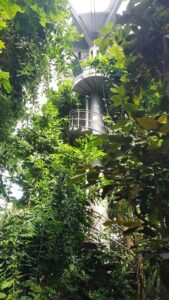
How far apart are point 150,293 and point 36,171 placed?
4141 millimetres

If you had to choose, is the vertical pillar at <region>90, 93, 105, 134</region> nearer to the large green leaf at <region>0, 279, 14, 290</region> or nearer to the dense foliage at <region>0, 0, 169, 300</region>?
the dense foliage at <region>0, 0, 169, 300</region>

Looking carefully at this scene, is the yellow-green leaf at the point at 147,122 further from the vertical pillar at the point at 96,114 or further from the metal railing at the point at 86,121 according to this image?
the vertical pillar at the point at 96,114

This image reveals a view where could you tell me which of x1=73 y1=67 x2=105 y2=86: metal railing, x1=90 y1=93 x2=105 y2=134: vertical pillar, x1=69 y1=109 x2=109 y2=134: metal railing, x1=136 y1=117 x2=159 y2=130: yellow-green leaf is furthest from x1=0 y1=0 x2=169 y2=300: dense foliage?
x1=73 y1=67 x2=105 y2=86: metal railing

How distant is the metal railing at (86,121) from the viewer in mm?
10148

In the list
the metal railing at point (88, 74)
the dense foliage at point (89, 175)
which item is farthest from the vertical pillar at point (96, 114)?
the dense foliage at point (89, 175)

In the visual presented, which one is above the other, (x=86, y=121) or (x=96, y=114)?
(x=96, y=114)

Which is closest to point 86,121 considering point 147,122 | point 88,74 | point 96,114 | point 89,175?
point 96,114

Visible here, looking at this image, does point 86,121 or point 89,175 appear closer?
point 89,175

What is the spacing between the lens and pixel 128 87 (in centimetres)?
233

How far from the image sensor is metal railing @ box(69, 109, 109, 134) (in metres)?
10.1

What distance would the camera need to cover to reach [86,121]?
35.7ft

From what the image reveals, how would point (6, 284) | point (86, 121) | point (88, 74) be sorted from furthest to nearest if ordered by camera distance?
1. point (88, 74)
2. point (86, 121)
3. point (6, 284)

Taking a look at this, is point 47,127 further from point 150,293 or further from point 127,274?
point 150,293

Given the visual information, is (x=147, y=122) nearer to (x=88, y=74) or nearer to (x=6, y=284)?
(x=6, y=284)
